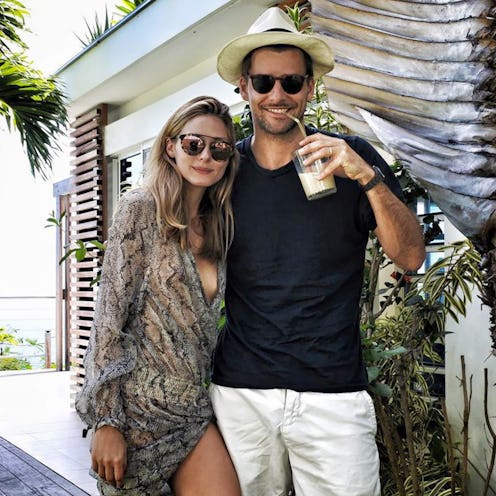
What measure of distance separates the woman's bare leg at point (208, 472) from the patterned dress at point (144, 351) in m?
0.04

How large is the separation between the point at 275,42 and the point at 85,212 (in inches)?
274

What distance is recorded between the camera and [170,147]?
202cm

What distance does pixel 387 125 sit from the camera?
1.76 meters

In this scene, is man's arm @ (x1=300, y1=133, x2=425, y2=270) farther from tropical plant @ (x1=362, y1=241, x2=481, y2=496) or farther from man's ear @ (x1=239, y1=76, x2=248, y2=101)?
tropical plant @ (x1=362, y1=241, x2=481, y2=496)

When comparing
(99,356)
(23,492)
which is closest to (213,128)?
(99,356)

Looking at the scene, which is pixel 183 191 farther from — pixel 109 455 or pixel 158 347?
pixel 109 455

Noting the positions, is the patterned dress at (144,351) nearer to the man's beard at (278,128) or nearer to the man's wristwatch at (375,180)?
the man's beard at (278,128)

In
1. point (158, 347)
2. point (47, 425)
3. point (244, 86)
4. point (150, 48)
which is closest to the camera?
point (158, 347)

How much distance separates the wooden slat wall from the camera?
8.33m

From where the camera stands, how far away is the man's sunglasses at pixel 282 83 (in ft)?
6.57

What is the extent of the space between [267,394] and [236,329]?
0.67 feet

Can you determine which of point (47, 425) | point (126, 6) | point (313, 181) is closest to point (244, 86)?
point (313, 181)

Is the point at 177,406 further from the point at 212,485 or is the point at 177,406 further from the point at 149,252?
the point at 149,252

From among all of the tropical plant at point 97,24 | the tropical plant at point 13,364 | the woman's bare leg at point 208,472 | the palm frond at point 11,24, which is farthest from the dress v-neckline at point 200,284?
the tropical plant at point 13,364
